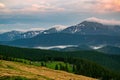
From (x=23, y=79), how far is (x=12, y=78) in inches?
97.5

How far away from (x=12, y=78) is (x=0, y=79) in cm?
271

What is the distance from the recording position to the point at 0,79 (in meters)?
77.1

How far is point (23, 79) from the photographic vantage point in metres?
77.6

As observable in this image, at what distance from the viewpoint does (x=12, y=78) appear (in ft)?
253

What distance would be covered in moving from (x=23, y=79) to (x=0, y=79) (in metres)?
5.12
